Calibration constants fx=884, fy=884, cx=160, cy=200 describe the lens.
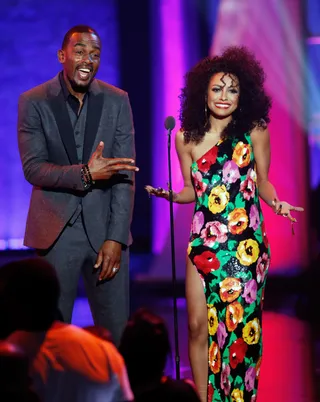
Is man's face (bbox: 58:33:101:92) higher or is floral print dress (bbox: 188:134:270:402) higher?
man's face (bbox: 58:33:101:92)

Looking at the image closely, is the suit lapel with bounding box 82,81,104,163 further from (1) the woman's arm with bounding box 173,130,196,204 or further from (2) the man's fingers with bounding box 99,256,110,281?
(1) the woman's arm with bounding box 173,130,196,204

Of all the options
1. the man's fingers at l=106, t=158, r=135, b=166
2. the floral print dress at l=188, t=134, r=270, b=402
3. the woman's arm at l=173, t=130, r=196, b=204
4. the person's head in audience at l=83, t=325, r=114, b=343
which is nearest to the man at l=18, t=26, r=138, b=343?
the man's fingers at l=106, t=158, r=135, b=166

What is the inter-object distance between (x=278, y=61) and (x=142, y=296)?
8.41 ft

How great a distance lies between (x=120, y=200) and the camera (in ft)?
13.5

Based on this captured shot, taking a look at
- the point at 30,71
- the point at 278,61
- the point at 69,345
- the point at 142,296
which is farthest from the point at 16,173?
the point at 69,345

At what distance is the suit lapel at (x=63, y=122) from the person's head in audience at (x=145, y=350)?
5.38ft

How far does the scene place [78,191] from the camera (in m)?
4.11

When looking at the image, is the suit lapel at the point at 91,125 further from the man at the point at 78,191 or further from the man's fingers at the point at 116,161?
the man's fingers at the point at 116,161

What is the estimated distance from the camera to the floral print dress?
442 centimetres

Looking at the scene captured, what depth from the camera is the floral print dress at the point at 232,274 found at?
14.5 ft

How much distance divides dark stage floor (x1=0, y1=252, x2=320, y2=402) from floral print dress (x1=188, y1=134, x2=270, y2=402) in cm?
45

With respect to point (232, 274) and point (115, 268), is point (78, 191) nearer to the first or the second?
point (115, 268)

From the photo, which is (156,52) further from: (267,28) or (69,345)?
(69,345)

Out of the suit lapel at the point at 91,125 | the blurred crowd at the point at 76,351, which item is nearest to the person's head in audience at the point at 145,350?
the blurred crowd at the point at 76,351
